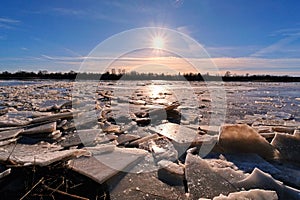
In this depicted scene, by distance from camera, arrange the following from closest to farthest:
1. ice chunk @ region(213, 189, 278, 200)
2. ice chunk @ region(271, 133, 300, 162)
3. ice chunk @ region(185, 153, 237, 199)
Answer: ice chunk @ region(213, 189, 278, 200), ice chunk @ region(185, 153, 237, 199), ice chunk @ region(271, 133, 300, 162)

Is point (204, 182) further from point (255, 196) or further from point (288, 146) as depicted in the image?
point (288, 146)

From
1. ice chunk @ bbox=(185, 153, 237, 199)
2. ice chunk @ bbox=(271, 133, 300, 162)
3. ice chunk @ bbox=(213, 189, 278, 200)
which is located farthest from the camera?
ice chunk @ bbox=(271, 133, 300, 162)

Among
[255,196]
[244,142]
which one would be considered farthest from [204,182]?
[244,142]

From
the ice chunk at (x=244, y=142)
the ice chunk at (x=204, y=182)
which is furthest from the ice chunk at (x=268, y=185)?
the ice chunk at (x=244, y=142)

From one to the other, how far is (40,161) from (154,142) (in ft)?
3.21

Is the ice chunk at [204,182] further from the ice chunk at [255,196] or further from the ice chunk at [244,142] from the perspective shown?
the ice chunk at [244,142]

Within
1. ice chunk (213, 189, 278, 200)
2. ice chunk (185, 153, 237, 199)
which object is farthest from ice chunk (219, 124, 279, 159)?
ice chunk (213, 189, 278, 200)

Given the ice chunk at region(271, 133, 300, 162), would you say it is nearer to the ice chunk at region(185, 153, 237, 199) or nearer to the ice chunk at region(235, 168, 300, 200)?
the ice chunk at region(235, 168, 300, 200)

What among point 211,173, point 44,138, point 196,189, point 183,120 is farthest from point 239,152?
point 44,138

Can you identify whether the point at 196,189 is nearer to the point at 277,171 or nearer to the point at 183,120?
the point at 277,171

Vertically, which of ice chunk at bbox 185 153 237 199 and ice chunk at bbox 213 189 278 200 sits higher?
ice chunk at bbox 213 189 278 200

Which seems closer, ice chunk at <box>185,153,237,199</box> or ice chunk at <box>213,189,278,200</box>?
ice chunk at <box>213,189,278,200</box>

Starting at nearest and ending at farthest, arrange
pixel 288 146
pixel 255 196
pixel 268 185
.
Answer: pixel 255 196
pixel 268 185
pixel 288 146

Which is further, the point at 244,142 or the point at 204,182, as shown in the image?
the point at 244,142
